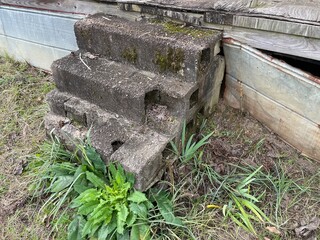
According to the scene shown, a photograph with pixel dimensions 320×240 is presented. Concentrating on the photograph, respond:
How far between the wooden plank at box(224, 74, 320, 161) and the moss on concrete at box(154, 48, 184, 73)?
57 centimetres

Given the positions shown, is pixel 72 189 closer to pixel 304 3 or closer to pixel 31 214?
pixel 31 214

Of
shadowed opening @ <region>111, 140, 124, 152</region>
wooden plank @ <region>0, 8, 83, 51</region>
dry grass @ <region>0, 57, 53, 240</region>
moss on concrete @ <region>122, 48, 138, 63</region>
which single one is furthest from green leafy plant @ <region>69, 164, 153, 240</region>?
wooden plank @ <region>0, 8, 83, 51</region>

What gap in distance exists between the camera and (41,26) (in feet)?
10.9

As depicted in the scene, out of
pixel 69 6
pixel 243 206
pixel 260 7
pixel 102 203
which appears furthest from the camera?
pixel 69 6

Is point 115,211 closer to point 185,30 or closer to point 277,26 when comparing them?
point 185,30

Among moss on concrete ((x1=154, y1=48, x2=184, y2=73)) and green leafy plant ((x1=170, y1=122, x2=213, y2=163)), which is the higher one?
moss on concrete ((x1=154, y1=48, x2=184, y2=73))

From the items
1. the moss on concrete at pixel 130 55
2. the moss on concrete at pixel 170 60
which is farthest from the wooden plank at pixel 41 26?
the moss on concrete at pixel 170 60

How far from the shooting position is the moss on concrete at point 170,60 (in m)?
2.00

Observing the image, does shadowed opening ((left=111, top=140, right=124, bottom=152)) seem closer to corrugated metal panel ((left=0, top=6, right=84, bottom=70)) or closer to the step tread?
the step tread

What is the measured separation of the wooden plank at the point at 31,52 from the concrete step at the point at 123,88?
1.15 m

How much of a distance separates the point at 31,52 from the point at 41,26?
19.7 inches

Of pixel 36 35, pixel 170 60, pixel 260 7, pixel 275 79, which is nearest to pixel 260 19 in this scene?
pixel 260 7

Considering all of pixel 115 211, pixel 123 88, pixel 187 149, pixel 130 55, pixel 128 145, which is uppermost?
pixel 130 55

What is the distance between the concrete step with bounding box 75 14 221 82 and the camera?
1.99 m
